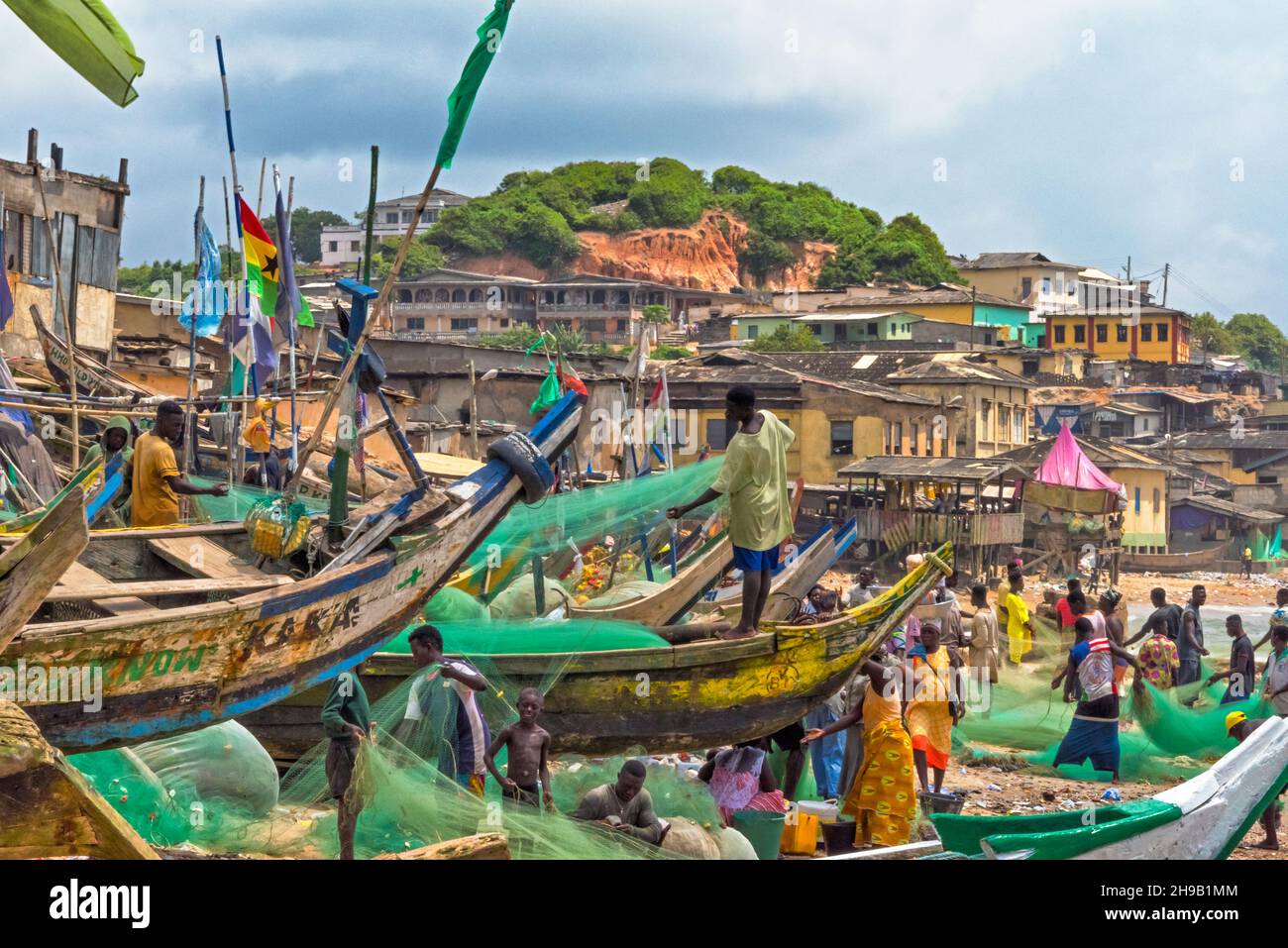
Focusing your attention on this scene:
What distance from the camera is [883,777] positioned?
834cm

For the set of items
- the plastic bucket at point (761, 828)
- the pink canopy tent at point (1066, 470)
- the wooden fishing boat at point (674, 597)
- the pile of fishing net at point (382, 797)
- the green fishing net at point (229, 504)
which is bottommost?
the plastic bucket at point (761, 828)

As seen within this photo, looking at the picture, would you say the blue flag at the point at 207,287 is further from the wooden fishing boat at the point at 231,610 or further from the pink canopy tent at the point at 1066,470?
the pink canopy tent at the point at 1066,470

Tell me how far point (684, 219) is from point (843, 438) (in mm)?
56619

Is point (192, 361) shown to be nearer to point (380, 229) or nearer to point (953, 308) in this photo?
point (953, 308)

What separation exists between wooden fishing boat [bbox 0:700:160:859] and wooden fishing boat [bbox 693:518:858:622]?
19.6 ft

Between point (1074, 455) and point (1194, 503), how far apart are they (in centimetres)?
1224

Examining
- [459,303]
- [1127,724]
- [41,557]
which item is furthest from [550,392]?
[459,303]

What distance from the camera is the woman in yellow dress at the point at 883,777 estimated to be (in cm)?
830

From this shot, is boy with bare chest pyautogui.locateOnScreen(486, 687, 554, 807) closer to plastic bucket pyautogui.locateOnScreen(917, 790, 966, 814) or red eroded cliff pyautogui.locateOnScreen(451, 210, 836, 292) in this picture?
plastic bucket pyautogui.locateOnScreen(917, 790, 966, 814)

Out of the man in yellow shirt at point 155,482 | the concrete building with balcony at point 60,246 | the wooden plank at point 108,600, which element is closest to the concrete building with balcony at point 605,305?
the concrete building with balcony at point 60,246

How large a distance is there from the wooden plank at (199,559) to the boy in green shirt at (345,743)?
2050 millimetres

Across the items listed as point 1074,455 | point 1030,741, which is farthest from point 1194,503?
point 1030,741
